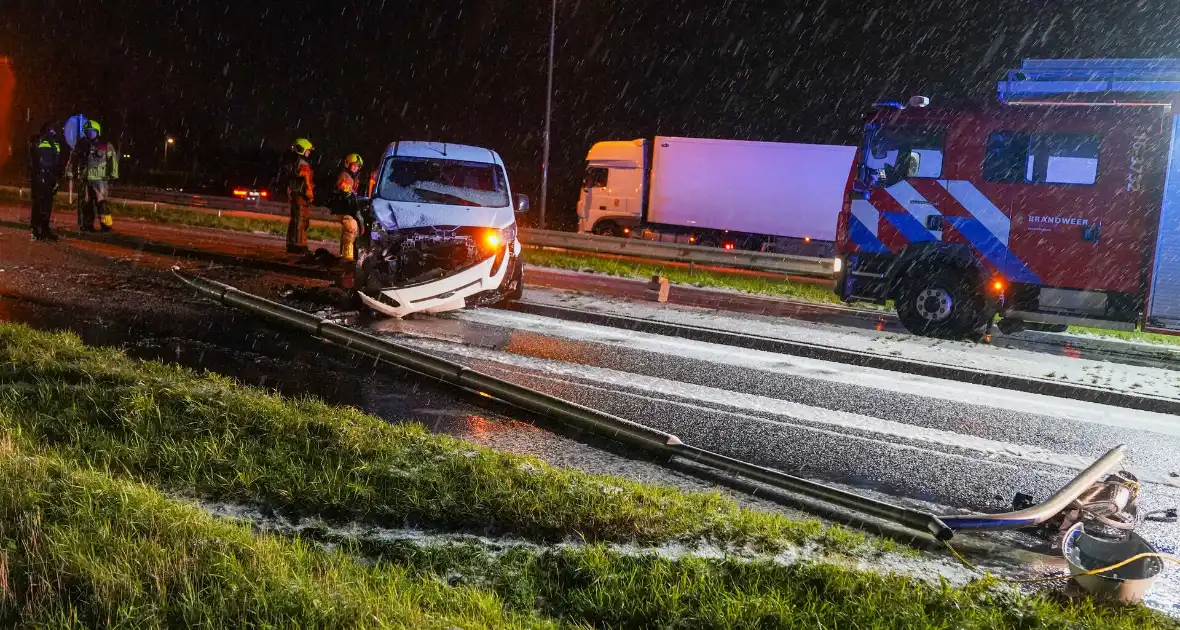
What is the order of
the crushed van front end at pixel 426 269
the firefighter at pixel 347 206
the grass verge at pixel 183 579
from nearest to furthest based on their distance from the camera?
the grass verge at pixel 183 579 < the crushed van front end at pixel 426 269 < the firefighter at pixel 347 206

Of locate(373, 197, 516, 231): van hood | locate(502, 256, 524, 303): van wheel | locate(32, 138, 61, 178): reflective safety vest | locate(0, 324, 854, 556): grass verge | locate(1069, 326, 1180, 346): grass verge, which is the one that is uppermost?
locate(32, 138, 61, 178): reflective safety vest

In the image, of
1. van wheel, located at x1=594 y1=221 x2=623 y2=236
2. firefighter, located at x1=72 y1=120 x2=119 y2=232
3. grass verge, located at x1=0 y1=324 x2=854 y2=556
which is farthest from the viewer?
van wheel, located at x1=594 y1=221 x2=623 y2=236

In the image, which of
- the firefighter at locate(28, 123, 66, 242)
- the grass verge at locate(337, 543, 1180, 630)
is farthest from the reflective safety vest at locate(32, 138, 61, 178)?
the grass verge at locate(337, 543, 1180, 630)

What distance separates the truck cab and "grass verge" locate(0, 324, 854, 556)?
22.2m

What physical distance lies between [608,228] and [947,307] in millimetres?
18009

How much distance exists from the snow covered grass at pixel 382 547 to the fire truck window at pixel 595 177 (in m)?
23.3

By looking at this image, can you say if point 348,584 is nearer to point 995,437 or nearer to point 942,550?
point 942,550

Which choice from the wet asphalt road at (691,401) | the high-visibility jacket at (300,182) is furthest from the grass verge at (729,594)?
the high-visibility jacket at (300,182)

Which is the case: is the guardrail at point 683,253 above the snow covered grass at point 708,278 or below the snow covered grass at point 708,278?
above

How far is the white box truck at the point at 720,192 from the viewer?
2469cm

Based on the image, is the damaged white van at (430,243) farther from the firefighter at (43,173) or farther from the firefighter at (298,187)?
the firefighter at (43,173)

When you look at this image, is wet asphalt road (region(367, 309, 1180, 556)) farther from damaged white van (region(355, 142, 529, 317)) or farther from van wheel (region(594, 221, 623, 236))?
van wheel (region(594, 221, 623, 236))

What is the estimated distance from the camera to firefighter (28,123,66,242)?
45.8ft

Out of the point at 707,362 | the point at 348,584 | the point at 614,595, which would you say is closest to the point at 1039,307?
the point at 707,362
